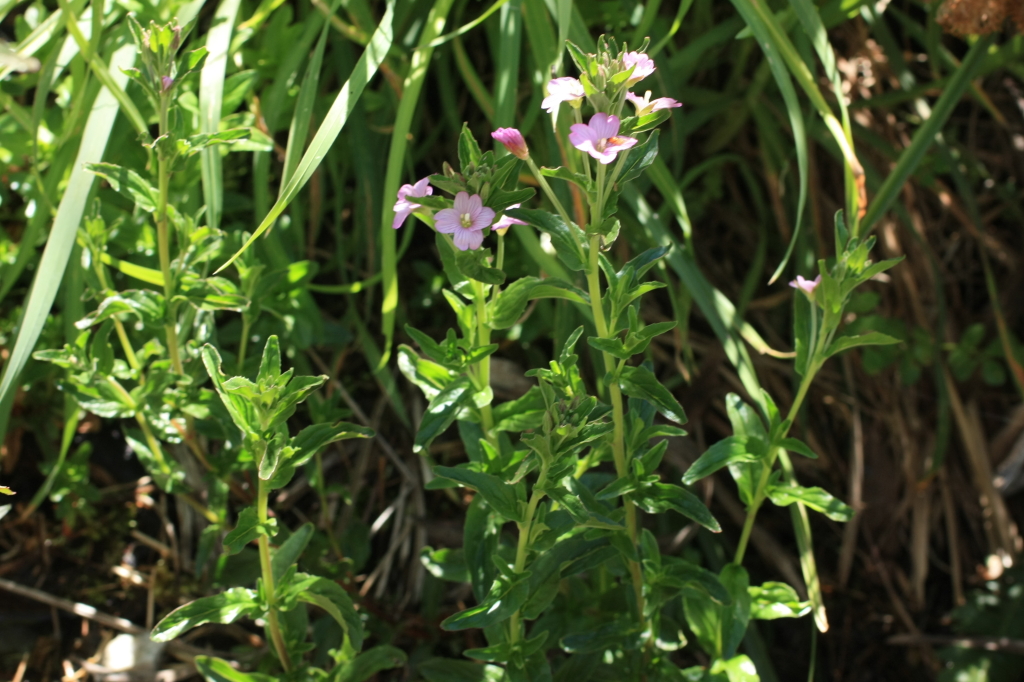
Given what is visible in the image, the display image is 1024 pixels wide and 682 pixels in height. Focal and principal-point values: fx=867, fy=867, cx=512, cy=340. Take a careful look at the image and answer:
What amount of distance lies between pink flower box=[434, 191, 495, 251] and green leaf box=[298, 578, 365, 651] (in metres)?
0.58

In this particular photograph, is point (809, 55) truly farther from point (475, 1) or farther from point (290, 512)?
point (290, 512)

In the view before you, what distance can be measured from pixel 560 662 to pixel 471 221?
87 cm

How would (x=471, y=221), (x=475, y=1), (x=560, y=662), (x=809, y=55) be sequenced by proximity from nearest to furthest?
(x=471, y=221) → (x=560, y=662) → (x=809, y=55) → (x=475, y=1)

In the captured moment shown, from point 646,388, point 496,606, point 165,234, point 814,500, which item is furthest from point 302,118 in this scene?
point 814,500

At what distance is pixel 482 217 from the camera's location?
105 centimetres

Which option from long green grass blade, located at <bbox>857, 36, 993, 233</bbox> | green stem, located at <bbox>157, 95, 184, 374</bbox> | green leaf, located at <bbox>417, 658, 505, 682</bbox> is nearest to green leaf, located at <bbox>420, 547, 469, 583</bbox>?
green leaf, located at <bbox>417, 658, 505, 682</bbox>

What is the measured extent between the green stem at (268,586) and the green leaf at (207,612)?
24 millimetres

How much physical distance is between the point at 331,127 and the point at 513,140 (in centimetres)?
32

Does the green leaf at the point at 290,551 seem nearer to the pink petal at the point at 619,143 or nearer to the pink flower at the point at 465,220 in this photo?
the pink flower at the point at 465,220

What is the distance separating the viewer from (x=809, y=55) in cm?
171

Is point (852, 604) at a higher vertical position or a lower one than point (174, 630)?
lower

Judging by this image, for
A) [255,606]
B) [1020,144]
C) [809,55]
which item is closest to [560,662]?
[255,606]

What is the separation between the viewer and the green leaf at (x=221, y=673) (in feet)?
4.21

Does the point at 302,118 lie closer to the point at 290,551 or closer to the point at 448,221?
the point at 448,221
